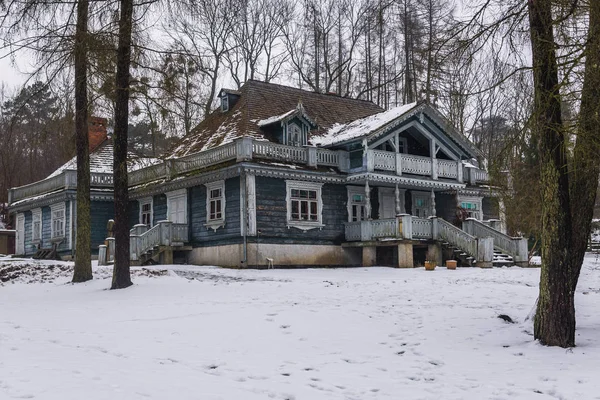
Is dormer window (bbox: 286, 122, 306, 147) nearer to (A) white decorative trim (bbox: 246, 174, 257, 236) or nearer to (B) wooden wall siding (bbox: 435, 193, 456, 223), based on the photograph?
(A) white decorative trim (bbox: 246, 174, 257, 236)

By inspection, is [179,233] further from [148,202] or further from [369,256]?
[369,256]

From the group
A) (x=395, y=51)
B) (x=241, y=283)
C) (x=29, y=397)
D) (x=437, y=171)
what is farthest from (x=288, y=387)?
(x=395, y=51)

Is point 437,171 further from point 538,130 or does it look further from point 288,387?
point 288,387

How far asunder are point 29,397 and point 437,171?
23596 millimetres

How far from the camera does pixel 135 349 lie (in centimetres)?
930

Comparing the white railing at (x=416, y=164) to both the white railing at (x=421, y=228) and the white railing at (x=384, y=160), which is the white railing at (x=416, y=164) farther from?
the white railing at (x=421, y=228)

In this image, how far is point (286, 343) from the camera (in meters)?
9.98

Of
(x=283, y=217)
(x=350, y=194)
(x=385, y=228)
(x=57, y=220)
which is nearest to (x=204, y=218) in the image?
(x=283, y=217)

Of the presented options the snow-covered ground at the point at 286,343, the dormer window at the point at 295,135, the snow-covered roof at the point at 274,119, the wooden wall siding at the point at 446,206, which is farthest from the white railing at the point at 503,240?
the snow-covered roof at the point at 274,119

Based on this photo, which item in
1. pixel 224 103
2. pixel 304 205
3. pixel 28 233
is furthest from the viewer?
pixel 28 233

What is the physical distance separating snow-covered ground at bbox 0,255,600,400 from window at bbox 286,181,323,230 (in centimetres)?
805

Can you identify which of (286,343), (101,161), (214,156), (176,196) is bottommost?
(286,343)

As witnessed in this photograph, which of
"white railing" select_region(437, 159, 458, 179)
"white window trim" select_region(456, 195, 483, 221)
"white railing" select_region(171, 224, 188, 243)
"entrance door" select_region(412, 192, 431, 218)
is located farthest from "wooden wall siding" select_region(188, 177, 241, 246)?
"white window trim" select_region(456, 195, 483, 221)

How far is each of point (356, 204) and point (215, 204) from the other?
5.95 m
